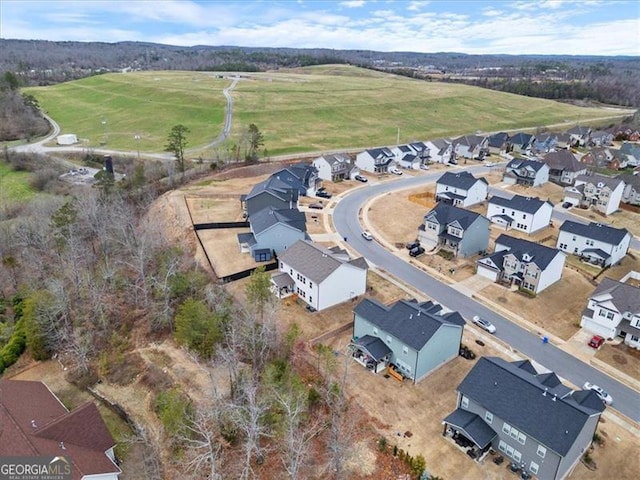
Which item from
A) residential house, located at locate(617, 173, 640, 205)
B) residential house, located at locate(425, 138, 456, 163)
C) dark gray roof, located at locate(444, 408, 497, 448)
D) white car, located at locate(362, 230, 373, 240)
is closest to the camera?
dark gray roof, located at locate(444, 408, 497, 448)

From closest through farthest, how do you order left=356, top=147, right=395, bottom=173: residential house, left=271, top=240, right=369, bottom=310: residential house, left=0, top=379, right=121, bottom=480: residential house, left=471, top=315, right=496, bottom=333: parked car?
left=0, top=379, right=121, bottom=480: residential house, left=471, top=315, right=496, bottom=333: parked car, left=271, top=240, right=369, bottom=310: residential house, left=356, top=147, right=395, bottom=173: residential house

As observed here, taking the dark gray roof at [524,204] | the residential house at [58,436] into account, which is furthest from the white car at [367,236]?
the residential house at [58,436]

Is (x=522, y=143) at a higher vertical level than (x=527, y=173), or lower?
higher

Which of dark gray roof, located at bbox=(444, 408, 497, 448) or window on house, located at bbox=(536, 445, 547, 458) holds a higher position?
window on house, located at bbox=(536, 445, 547, 458)

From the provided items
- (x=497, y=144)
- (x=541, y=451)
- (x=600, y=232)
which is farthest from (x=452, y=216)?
(x=497, y=144)

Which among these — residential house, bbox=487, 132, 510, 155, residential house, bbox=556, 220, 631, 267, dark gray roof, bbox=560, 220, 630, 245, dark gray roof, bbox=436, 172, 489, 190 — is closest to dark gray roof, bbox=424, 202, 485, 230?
residential house, bbox=556, 220, 631, 267

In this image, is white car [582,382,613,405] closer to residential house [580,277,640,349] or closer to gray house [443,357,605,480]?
gray house [443,357,605,480]

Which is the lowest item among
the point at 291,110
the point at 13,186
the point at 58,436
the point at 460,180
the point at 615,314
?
the point at 58,436

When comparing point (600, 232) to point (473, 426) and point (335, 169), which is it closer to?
point (473, 426)
